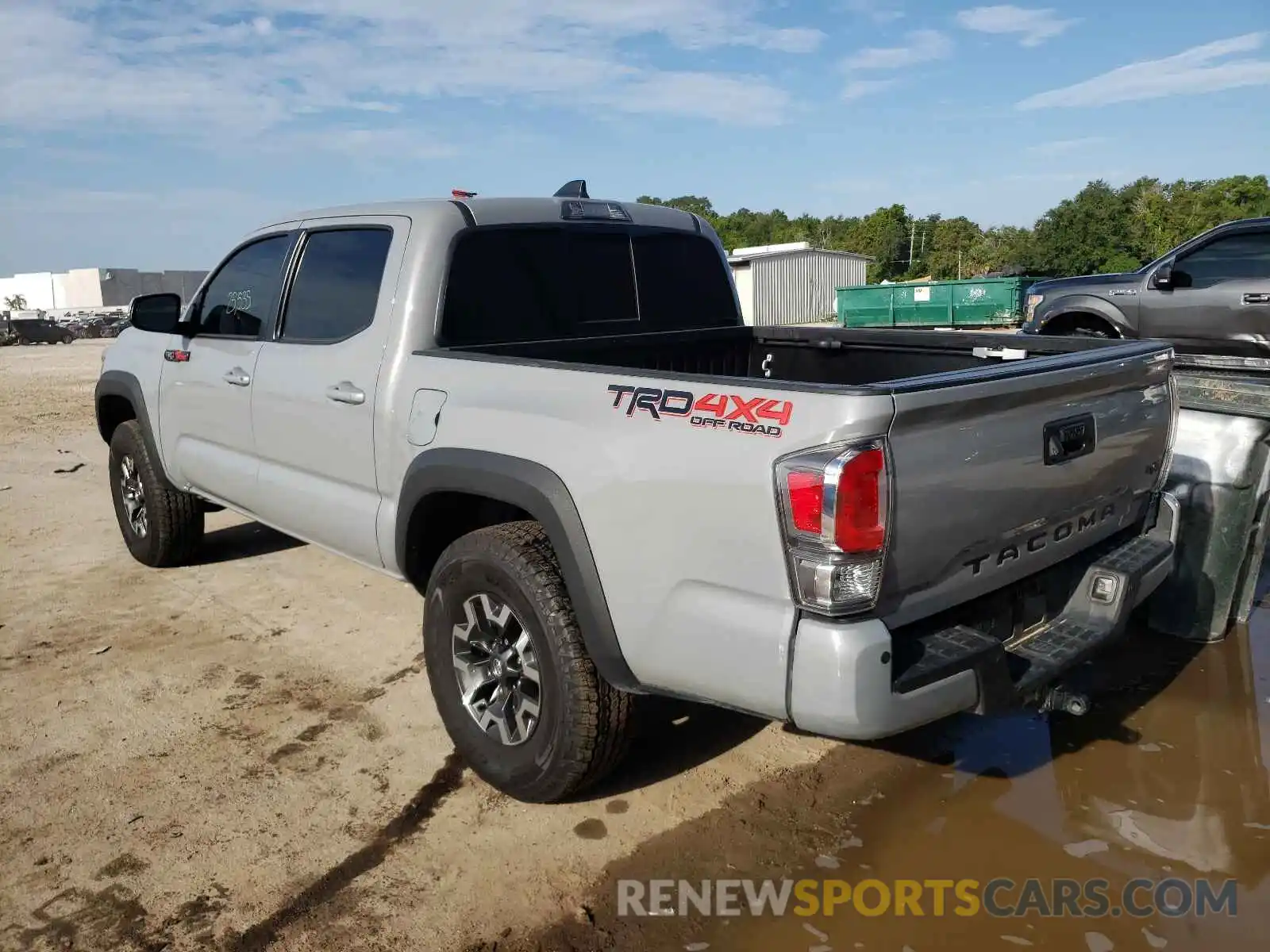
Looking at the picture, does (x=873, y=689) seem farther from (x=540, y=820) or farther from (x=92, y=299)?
(x=92, y=299)

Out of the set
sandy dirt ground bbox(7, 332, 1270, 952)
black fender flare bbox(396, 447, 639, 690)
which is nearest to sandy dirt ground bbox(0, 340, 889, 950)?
sandy dirt ground bbox(7, 332, 1270, 952)

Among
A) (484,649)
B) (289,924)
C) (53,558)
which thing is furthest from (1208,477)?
(53,558)

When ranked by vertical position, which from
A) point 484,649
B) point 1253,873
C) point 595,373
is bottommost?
point 1253,873

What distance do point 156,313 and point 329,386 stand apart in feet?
5.21

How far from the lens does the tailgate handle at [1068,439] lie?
2.73 meters

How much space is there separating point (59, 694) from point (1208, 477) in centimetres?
489

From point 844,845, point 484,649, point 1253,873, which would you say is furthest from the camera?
point 484,649

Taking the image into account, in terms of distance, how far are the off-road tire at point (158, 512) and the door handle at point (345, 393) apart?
2.11m

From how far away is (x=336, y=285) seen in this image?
401 centimetres

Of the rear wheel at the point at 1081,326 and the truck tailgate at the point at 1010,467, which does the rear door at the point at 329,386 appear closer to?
the truck tailgate at the point at 1010,467

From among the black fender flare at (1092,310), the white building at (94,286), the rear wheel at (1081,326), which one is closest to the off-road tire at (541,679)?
the black fender flare at (1092,310)

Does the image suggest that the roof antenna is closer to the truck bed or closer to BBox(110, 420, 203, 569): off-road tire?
the truck bed

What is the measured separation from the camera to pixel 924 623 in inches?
101

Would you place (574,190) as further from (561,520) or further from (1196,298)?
(1196,298)
